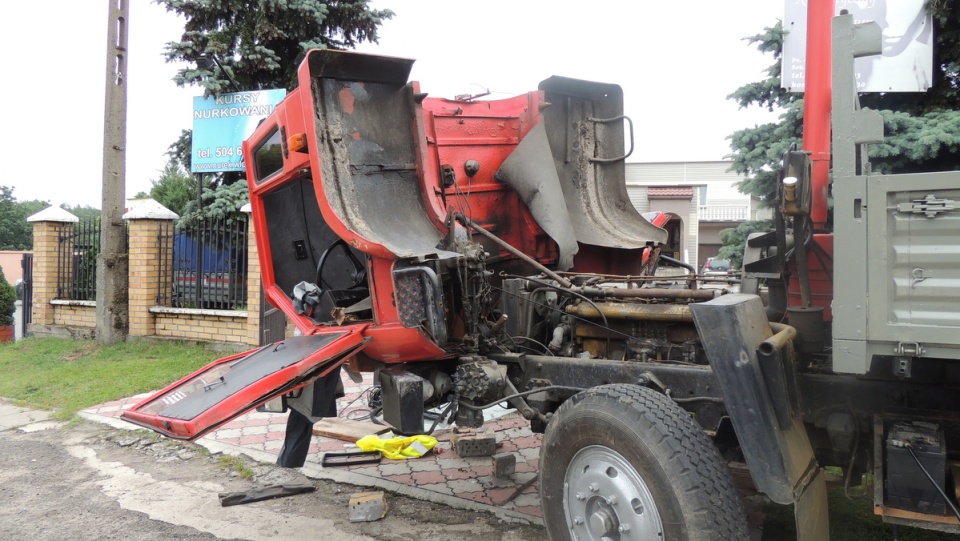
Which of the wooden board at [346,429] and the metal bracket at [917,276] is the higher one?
the metal bracket at [917,276]

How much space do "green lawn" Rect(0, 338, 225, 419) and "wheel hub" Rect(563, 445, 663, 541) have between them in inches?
245

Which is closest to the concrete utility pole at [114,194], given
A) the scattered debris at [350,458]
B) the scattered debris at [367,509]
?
the scattered debris at [350,458]

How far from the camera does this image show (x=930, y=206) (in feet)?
7.38

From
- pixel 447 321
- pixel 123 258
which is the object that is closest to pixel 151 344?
pixel 123 258

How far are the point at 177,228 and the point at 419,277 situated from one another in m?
8.77

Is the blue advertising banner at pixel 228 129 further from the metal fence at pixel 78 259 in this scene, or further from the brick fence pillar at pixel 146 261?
the metal fence at pixel 78 259

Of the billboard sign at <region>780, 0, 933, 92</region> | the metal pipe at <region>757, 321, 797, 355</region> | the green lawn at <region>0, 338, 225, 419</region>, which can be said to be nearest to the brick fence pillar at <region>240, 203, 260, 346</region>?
the green lawn at <region>0, 338, 225, 419</region>

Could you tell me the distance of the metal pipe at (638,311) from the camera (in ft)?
11.7

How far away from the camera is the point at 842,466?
10.5ft

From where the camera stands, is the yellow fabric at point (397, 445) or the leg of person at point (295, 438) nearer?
the leg of person at point (295, 438)

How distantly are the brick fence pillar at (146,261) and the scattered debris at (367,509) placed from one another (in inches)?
320

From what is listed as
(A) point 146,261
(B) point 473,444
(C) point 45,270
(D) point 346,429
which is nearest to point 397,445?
(B) point 473,444

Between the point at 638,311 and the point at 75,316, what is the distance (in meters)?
11.7

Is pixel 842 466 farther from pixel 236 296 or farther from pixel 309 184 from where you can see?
pixel 236 296
